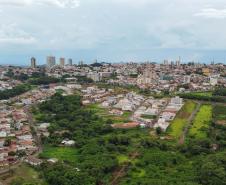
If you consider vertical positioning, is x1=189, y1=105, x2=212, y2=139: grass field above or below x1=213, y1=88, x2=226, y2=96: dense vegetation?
below

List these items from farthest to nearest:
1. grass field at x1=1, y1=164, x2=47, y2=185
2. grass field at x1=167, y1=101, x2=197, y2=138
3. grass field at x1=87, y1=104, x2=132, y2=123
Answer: grass field at x1=87, y1=104, x2=132, y2=123 < grass field at x1=167, y1=101, x2=197, y2=138 < grass field at x1=1, y1=164, x2=47, y2=185

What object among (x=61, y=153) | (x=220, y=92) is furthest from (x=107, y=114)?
(x=220, y=92)

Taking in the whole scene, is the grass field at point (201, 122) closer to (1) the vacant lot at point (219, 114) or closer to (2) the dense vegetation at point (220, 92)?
(1) the vacant lot at point (219, 114)

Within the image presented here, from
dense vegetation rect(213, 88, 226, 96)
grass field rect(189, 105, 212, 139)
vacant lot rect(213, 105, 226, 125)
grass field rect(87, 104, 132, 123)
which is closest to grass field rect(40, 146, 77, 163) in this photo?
grass field rect(87, 104, 132, 123)

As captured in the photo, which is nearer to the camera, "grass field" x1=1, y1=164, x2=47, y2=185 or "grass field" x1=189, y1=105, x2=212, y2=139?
"grass field" x1=1, y1=164, x2=47, y2=185

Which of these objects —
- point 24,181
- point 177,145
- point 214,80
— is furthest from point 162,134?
point 214,80

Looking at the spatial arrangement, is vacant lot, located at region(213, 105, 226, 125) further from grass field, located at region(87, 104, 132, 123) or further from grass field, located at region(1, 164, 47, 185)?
grass field, located at region(1, 164, 47, 185)

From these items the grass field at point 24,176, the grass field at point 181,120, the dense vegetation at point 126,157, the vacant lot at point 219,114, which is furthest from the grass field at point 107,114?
the grass field at point 24,176

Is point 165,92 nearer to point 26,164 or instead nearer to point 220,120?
point 220,120
